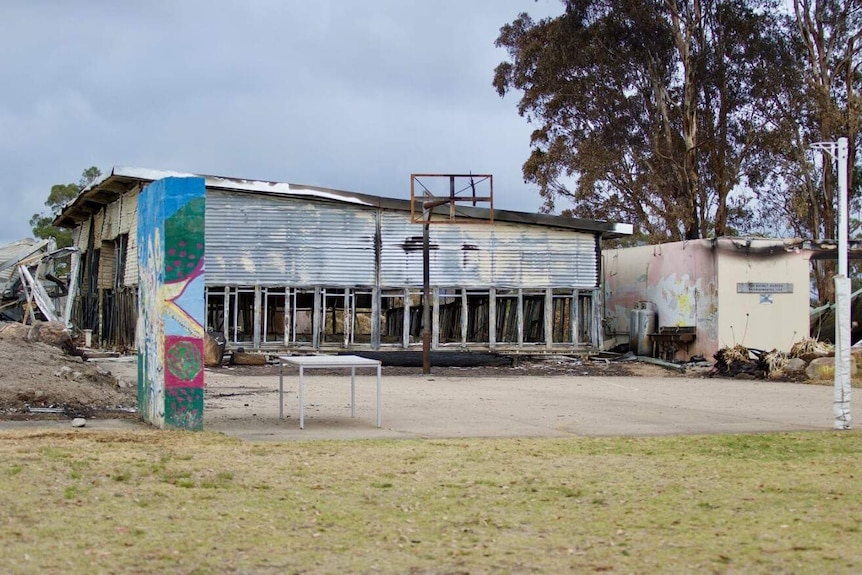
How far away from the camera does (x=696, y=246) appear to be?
101 feet

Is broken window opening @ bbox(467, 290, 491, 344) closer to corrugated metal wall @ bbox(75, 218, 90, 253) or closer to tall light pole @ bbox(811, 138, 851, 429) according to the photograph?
corrugated metal wall @ bbox(75, 218, 90, 253)

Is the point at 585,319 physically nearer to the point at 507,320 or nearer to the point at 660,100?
the point at 507,320

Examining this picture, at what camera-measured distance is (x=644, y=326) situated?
110 ft

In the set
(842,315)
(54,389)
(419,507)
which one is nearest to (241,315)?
(54,389)

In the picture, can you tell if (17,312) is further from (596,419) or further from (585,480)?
(585,480)

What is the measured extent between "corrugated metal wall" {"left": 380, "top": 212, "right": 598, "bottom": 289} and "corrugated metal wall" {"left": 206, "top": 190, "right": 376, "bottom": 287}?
31.1 inches

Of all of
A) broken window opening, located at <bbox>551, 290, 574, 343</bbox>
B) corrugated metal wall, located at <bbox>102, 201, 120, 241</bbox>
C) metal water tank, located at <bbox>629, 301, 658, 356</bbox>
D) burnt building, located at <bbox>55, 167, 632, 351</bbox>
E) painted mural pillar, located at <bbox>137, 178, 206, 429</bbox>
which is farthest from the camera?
corrugated metal wall, located at <bbox>102, 201, 120, 241</bbox>

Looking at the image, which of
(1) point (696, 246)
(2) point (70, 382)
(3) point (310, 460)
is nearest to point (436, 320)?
(1) point (696, 246)

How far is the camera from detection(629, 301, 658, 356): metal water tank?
33.5m

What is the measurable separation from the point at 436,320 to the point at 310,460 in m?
22.2

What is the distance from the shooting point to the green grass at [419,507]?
6.03 meters

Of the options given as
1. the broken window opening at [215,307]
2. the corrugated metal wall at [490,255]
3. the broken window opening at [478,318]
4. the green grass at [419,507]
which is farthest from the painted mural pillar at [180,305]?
the broken window opening at [478,318]

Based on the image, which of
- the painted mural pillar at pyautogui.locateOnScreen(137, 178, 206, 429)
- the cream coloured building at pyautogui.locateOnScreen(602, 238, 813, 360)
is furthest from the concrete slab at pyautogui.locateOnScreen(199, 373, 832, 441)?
the cream coloured building at pyautogui.locateOnScreen(602, 238, 813, 360)

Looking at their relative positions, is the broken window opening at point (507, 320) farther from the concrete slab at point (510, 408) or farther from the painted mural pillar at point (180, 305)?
the painted mural pillar at point (180, 305)
